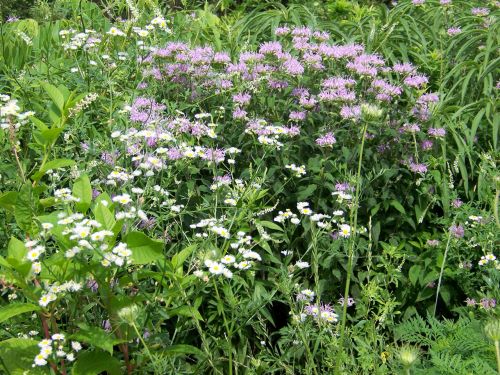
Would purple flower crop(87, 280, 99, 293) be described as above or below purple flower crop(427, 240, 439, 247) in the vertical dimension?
above

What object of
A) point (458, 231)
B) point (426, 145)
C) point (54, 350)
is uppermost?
point (426, 145)

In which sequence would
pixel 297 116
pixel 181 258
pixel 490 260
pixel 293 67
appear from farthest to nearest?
pixel 293 67 → pixel 297 116 → pixel 490 260 → pixel 181 258

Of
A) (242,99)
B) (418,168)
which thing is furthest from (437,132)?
(242,99)

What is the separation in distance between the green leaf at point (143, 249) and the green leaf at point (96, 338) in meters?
0.23

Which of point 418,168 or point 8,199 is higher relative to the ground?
point 8,199

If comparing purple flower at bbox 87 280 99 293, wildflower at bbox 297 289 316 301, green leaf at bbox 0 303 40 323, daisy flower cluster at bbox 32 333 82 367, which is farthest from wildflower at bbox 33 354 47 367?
wildflower at bbox 297 289 316 301

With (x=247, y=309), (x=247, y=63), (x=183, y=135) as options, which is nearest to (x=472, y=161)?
(x=247, y=63)

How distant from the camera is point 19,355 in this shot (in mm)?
2121

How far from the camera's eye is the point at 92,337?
2041mm

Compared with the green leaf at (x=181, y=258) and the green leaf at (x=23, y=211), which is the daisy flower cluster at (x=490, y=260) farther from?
the green leaf at (x=23, y=211)

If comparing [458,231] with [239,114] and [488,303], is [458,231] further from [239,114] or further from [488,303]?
[239,114]

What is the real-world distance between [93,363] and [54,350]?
13cm

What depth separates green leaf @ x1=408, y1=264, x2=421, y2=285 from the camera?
2.96 metres

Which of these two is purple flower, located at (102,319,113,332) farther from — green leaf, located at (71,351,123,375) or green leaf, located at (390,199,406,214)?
green leaf, located at (390,199,406,214)
